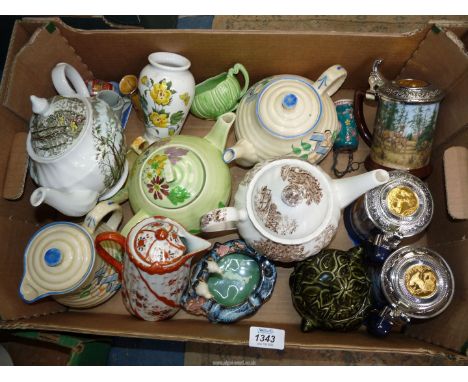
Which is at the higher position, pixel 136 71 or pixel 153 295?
pixel 136 71

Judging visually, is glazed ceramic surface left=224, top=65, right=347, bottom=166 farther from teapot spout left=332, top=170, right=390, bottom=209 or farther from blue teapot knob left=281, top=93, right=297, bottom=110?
teapot spout left=332, top=170, right=390, bottom=209

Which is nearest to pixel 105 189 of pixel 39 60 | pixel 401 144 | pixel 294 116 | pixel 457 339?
pixel 39 60

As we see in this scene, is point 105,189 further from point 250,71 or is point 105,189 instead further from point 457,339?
point 457,339

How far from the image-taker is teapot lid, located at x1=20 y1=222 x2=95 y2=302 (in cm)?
100

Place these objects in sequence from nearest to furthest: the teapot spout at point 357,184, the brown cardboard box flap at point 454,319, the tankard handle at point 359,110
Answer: the teapot spout at point 357,184
the brown cardboard box flap at point 454,319
the tankard handle at point 359,110

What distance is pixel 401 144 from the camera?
3.80 feet

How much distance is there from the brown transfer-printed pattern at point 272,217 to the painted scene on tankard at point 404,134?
437 mm

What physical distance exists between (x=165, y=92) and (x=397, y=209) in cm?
69

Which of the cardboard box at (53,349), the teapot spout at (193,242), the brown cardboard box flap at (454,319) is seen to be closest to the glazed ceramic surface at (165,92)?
the teapot spout at (193,242)

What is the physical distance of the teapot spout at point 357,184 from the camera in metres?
0.90

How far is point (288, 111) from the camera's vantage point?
3.47 ft

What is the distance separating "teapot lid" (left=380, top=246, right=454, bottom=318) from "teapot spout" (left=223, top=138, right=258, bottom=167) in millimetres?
451

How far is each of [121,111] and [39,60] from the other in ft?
0.85

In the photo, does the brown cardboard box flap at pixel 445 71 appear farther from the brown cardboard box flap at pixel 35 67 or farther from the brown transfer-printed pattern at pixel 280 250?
the brown cardboard box flap at pixel 35 67
